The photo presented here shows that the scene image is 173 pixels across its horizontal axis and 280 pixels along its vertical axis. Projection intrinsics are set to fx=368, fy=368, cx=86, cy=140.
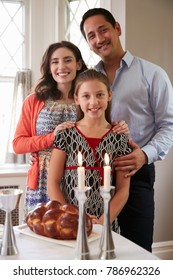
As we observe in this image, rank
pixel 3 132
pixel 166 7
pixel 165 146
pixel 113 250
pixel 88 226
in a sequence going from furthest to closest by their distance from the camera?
pixel 3 132 < pixel 166 7 < pixel 165 146 < pixel 88 226 < pixel 113 250

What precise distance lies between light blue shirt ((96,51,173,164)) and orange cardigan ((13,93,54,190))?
14.7 inches

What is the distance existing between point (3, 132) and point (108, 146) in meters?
1.79

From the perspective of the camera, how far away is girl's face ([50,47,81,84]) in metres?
1.82

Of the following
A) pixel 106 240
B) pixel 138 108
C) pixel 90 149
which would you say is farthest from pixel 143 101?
pixel 106 240

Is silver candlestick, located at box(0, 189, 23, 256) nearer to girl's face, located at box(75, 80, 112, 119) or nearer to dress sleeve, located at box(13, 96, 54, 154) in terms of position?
girl's face, located at box(75, 80, 112, 119)

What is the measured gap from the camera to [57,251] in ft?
3.07

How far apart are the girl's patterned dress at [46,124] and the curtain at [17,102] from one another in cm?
122

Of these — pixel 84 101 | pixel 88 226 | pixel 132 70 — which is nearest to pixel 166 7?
pixel 132 70

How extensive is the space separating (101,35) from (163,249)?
1711 mm

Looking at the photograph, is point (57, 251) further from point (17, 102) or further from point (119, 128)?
point (17, 102)

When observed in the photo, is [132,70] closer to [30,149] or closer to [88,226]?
[30,149]

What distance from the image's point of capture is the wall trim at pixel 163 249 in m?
2.72

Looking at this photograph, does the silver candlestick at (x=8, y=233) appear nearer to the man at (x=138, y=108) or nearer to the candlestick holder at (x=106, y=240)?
the candlestick holder at (x=106, y=240)

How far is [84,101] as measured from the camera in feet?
4.85
